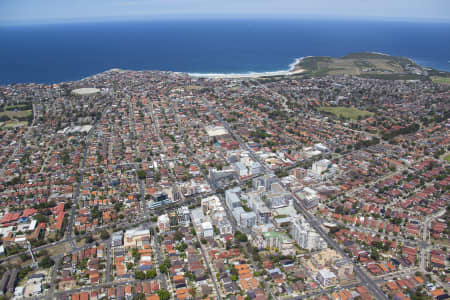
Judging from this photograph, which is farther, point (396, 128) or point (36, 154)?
point (396, 128)

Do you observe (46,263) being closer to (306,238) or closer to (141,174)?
(141,174)

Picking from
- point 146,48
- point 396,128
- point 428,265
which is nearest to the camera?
point 428,265

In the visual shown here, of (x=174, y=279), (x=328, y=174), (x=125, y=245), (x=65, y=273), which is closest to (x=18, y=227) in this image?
(x=65, y=273)

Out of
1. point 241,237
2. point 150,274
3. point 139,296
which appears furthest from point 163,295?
point 241,237

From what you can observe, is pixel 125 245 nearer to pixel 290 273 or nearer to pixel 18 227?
pixel 18 227

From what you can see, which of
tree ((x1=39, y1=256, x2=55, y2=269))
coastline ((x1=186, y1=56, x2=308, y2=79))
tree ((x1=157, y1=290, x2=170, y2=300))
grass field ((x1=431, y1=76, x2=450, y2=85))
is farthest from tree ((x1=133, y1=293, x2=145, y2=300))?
grass field ((x1=431, y1=76, x2=450, y2=85))
